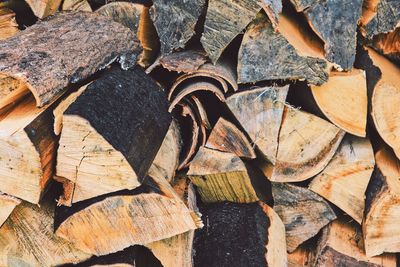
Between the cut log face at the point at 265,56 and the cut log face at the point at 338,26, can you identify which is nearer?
the cut log face at the point at 265,56

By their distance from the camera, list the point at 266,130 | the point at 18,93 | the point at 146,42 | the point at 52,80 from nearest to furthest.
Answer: the point at 52,80 → the point at 18,93 → the point at 266,130 → the point at 146,42

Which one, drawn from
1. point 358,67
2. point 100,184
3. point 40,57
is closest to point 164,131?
point 100,184

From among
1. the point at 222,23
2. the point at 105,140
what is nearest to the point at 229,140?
the point at 222,23

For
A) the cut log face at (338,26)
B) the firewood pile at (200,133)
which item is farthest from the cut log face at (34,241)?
the cut log face at (338,26)

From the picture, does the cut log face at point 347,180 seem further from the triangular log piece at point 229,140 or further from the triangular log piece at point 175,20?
the triangular log piece at point 175,20

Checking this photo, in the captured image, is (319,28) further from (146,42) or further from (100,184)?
(100,184)

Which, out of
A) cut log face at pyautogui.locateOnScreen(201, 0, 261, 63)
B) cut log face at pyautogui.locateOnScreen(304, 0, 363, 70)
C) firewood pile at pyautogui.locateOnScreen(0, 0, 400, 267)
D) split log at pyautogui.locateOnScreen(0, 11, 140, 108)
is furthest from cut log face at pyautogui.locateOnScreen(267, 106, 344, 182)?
split log at pyautogui.locateOnScreen(0, 11, 140, 108)
